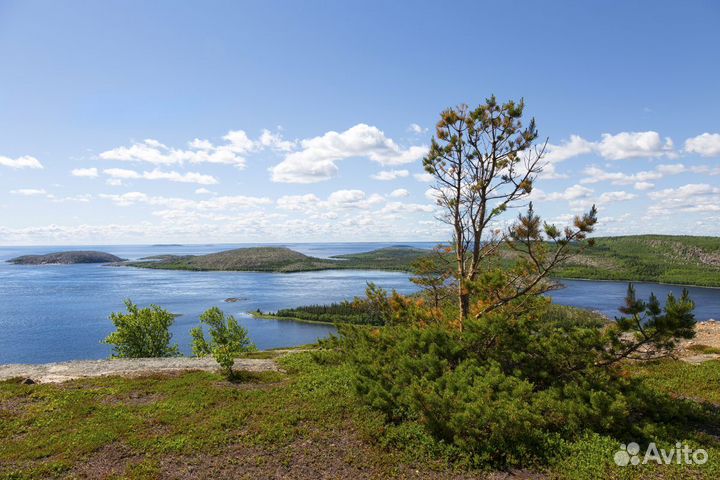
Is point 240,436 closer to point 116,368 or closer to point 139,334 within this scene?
point 116,368

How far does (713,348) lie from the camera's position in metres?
25.5

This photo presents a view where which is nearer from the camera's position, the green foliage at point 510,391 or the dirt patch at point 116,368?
the green foliage at point 510,391

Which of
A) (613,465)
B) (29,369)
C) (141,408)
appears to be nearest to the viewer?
(613,465)

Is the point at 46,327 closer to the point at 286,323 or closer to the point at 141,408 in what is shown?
the point at 286,323

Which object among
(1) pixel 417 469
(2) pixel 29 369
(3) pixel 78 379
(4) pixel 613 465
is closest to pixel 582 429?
(4) pixel 613 465

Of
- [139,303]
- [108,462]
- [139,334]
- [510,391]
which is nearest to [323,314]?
[139,303]

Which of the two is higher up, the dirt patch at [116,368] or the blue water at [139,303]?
the dirt patch at [116,368]

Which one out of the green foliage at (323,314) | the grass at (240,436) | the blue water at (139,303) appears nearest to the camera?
the grass at (240,436)

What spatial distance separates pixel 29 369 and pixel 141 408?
14034mm

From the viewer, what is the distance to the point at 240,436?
43.8 feet

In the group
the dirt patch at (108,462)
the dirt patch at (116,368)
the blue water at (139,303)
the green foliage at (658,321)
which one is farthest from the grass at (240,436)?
the blue water at (139,303)

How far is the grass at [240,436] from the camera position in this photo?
1101cm

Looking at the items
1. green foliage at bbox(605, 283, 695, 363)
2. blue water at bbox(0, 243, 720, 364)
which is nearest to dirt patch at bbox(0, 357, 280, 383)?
green foliage at bbox(605, 283, 695, 363)

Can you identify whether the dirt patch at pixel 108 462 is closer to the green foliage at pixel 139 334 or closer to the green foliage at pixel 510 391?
the green foliage at pixel 510 391
